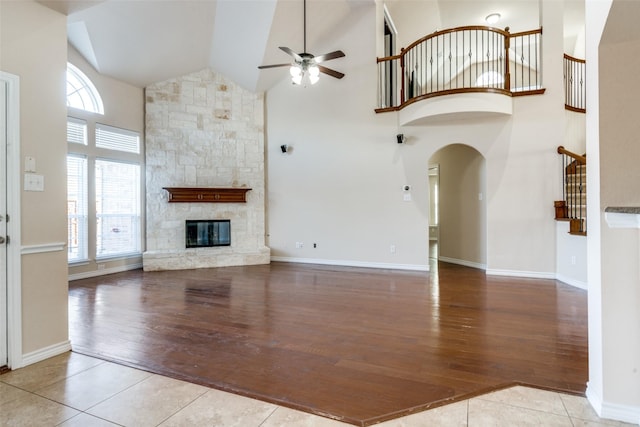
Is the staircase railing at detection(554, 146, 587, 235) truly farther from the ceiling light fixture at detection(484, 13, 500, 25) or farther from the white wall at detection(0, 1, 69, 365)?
the white wall at detection(0, 1, 69, 365)

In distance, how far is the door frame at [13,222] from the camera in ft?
7.35

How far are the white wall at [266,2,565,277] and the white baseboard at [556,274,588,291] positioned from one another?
0.57ft

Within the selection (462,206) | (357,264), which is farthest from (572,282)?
(357,264)

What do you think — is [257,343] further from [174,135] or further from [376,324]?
[174,135]

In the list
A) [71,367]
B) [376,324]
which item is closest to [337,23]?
[376,324]

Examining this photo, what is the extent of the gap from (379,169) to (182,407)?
198 inches

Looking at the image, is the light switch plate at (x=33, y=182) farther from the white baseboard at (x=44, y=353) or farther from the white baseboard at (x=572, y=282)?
the white baseboard at (x=572, y=282)

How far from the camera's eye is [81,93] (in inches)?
216

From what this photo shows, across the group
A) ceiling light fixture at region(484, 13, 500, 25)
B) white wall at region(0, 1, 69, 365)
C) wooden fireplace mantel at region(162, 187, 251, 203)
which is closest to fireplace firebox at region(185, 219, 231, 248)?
wooden fireplace mantel at region(162, 187, 251, 203)

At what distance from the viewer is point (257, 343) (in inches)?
107

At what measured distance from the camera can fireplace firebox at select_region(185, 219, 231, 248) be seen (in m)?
6.44

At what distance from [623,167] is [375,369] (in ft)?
6.11

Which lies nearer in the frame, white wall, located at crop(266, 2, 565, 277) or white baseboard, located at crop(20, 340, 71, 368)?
white baseboard, located at crop(20, 340, 71, 368)

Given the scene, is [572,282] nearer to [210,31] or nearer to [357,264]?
[357,264]
